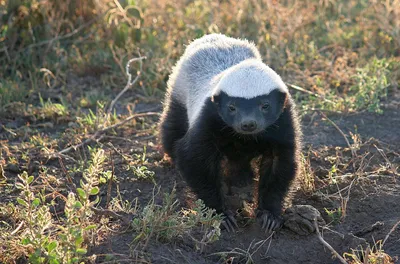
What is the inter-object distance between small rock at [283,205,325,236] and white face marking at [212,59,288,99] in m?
0.83

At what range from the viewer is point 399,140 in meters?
6.32

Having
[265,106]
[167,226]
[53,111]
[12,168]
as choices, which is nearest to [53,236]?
[167,226]

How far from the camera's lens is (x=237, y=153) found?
17.1 ft

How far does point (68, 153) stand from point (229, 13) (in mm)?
3521

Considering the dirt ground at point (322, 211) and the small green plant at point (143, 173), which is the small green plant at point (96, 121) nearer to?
the dirt ground at point (322, 211)

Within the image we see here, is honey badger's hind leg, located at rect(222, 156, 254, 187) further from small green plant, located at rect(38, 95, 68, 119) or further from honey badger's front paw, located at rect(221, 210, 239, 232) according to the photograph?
small green plant, located at rect(38, 95, 68, 119)

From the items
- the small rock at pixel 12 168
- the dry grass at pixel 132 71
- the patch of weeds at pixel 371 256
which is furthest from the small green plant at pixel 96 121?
Answer: the patch of weeds at pixel 371 256

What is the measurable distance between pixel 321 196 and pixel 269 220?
0.56 meters

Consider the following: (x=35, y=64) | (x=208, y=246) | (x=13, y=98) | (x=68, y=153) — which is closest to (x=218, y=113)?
(x=208, y=246)

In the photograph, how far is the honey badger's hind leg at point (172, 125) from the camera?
609 cm

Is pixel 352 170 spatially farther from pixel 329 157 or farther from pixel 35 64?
pixel 35 64

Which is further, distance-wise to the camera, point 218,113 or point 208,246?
point 218,113

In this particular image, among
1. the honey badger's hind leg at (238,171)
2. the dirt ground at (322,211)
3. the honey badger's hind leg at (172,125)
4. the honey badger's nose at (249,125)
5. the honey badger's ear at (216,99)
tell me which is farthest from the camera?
the honey badger's hind leg at (172,125)

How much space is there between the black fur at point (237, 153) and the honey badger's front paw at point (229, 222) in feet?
0.28
